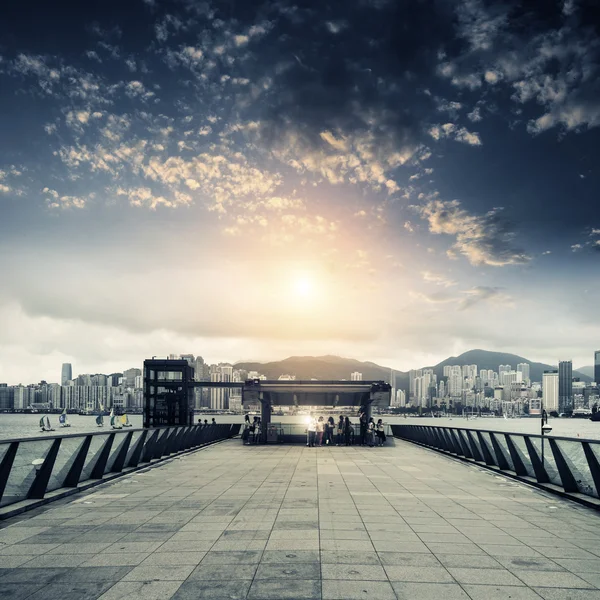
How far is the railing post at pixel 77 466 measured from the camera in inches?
508

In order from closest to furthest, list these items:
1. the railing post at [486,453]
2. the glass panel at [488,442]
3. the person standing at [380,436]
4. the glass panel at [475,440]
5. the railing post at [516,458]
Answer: the railing post at [516,458], the glass panel at [488,442], the railing post at [486,453], the glass panel at [475,440], the person standing at [380,436]

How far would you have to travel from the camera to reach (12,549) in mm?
7727

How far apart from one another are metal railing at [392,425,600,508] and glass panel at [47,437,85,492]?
Answer: 1066cm

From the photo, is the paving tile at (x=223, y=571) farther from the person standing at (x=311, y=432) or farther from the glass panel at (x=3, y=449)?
the person standing at (x=311, y=432)

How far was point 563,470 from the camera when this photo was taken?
13156 mm

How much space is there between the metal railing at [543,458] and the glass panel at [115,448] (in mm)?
11084

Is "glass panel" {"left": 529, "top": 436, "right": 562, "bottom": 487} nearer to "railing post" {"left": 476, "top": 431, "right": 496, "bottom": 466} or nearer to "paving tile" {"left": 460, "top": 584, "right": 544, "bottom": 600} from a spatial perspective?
"railing post" {"left": 476, "top": 431, "right": 496, "bottom": 466}

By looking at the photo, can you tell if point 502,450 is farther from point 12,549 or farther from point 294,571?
point 12,549

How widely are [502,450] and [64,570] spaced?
574 inches

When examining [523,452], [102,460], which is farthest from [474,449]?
[102,460]

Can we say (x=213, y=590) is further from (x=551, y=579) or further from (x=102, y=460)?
(x=102, y=460)

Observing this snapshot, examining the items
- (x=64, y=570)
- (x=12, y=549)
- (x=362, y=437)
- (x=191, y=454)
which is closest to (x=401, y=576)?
(x=64, y=570)

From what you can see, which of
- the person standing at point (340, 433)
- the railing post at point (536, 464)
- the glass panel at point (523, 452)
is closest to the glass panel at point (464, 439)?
the glass panel at point (523, 452)

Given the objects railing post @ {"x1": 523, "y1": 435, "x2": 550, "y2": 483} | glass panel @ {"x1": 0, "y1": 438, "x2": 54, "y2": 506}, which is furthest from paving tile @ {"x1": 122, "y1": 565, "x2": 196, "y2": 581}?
railing post @ {"x1": 523, "y1": 435, "x2": 550, "y2": 483}
